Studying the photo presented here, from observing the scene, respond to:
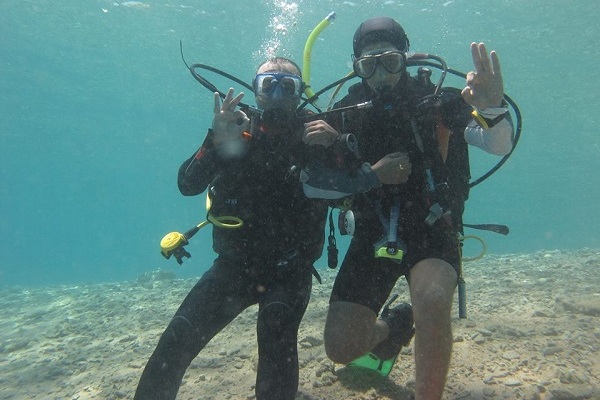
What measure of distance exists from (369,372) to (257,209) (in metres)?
2.00

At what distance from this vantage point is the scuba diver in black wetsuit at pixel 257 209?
135 inches

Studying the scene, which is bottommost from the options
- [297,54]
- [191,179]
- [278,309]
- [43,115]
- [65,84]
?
[278,309]

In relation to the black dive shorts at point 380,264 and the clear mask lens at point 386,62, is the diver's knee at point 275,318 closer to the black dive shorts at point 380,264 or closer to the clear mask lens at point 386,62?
the black dive shorts at point 380,264

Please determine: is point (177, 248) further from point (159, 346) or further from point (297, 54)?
point (297, 54)

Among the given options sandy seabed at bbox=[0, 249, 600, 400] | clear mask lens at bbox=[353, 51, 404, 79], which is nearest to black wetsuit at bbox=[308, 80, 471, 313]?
clear mask lens at bbox=[353, 51, 404, 79]

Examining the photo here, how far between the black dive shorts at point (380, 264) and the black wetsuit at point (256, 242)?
376mm

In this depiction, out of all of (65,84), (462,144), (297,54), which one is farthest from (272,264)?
(65,84)

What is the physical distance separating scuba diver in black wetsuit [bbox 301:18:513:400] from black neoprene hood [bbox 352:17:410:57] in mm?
11

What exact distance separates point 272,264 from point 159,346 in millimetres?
1178

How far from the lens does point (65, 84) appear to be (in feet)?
111

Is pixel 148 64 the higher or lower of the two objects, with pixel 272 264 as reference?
higher

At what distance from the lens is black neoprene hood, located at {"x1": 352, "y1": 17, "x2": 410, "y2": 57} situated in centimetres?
368

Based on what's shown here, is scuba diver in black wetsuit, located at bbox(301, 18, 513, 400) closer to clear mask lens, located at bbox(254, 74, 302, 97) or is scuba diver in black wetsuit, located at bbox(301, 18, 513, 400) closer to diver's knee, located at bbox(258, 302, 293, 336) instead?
diver's knee, located at bbox(258, 302, 293, 336)

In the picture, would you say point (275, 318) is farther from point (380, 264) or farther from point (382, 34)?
point (382, 34)
